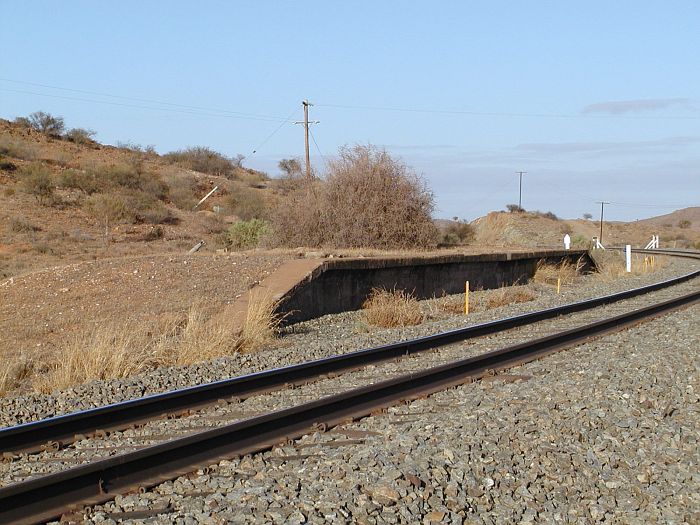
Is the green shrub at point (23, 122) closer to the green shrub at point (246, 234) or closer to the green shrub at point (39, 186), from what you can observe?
the green shrub at point (39, 186)

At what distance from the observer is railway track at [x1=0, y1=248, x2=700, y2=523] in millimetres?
6055

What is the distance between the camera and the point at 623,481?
268 inches

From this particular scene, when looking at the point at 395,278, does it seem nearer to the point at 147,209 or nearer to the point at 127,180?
the point at 147,209

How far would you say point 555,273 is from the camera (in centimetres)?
3238

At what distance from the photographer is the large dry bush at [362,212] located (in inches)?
1187

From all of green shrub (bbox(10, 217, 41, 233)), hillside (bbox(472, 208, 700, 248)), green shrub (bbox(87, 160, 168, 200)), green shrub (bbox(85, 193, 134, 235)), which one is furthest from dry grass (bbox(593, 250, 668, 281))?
green shrub (bbox(87, 160, 168, 200))

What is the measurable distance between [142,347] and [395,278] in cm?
1034

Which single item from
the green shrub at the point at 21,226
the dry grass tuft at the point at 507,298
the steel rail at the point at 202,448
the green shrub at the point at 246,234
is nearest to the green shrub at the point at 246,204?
the green shrub at the point at 246,234

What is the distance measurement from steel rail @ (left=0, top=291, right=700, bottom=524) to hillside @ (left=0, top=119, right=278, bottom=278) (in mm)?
19793

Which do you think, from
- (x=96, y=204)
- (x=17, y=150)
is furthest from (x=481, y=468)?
(x=17, y=150)

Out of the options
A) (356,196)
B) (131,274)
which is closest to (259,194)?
(356,196)

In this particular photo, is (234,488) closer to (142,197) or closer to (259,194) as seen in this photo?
(142,197)

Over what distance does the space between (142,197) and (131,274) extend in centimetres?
2908

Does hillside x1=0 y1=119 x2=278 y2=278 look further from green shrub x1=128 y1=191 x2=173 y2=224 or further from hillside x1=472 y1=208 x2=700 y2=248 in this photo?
hillside x1=472 y1=208 x2=700 y2=248
